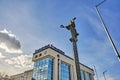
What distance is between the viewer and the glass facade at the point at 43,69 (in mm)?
46344

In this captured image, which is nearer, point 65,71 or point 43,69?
point 43,69

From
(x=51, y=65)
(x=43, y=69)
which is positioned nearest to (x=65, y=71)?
(x=51, y=65)

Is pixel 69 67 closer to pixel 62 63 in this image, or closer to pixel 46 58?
pixel 62 63

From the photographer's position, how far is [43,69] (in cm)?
4803

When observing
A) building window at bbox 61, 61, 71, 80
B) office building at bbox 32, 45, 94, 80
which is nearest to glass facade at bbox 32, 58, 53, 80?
office building at bbox 32, 45, 94, 80

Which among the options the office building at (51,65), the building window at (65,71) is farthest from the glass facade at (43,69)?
the building window at (65,71)

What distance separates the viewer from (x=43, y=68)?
4822 cm

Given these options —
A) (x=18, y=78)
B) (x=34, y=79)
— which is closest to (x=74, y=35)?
(x=34, y=79)

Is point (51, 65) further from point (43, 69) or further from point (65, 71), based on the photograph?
point (65, 71)

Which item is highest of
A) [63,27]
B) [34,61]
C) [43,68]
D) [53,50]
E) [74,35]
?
[53,50]

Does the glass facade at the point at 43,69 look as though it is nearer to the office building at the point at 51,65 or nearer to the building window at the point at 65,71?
the office building at the point at 51,65

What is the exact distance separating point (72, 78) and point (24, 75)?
88.2ft

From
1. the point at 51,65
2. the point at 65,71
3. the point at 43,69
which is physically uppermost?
the point at 51,65

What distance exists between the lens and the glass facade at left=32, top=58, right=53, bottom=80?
46344mm
